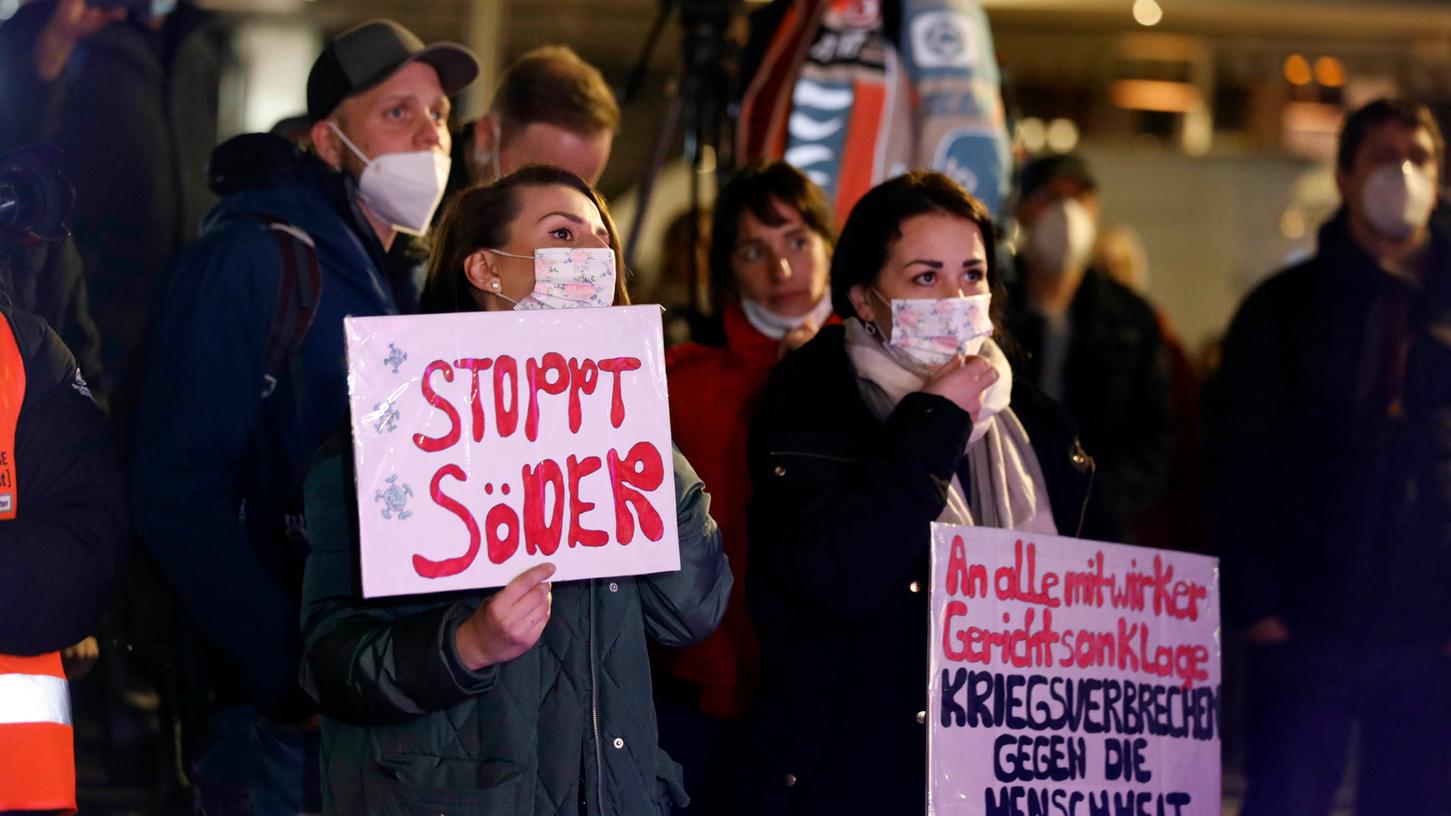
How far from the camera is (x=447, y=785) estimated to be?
8.69 feet

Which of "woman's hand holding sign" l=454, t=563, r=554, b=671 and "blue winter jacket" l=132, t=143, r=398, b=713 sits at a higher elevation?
"blue winter jacket" l=132, t=143, r=398, b=713

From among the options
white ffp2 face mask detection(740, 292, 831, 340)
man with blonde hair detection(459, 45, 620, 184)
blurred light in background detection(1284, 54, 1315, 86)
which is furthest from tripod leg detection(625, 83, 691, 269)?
blurred light in background detection(1284, 54, 1315, 86)

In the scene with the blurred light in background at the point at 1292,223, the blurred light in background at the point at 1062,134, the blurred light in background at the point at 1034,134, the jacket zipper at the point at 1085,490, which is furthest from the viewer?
the blurred light in background at the point at 1292,223

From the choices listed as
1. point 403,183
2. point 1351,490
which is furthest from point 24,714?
point 1351,490

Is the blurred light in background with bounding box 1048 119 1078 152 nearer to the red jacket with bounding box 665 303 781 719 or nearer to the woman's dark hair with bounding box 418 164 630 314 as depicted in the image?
the red jacket with bounding box 665 303 781 719

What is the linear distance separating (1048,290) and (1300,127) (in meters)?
5.46

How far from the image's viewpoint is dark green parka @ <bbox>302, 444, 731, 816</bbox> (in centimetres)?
261

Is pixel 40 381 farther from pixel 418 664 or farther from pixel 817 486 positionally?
pixel 817 486

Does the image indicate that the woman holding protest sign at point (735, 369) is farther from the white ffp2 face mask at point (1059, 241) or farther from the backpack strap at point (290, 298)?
the white ffp2 face mask at point (1059, 241)

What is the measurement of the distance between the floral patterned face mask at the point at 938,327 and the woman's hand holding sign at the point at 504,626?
102 cm

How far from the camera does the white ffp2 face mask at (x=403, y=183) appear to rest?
12.6 ft

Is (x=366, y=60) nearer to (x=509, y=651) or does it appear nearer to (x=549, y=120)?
(x=549, y=120)

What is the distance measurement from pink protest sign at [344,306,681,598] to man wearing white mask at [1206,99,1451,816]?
7.60 ft

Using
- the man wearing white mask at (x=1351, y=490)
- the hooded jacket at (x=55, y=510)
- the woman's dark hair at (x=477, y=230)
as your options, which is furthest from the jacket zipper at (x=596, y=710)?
the man wearing white mask at (x=1351, y=490)
